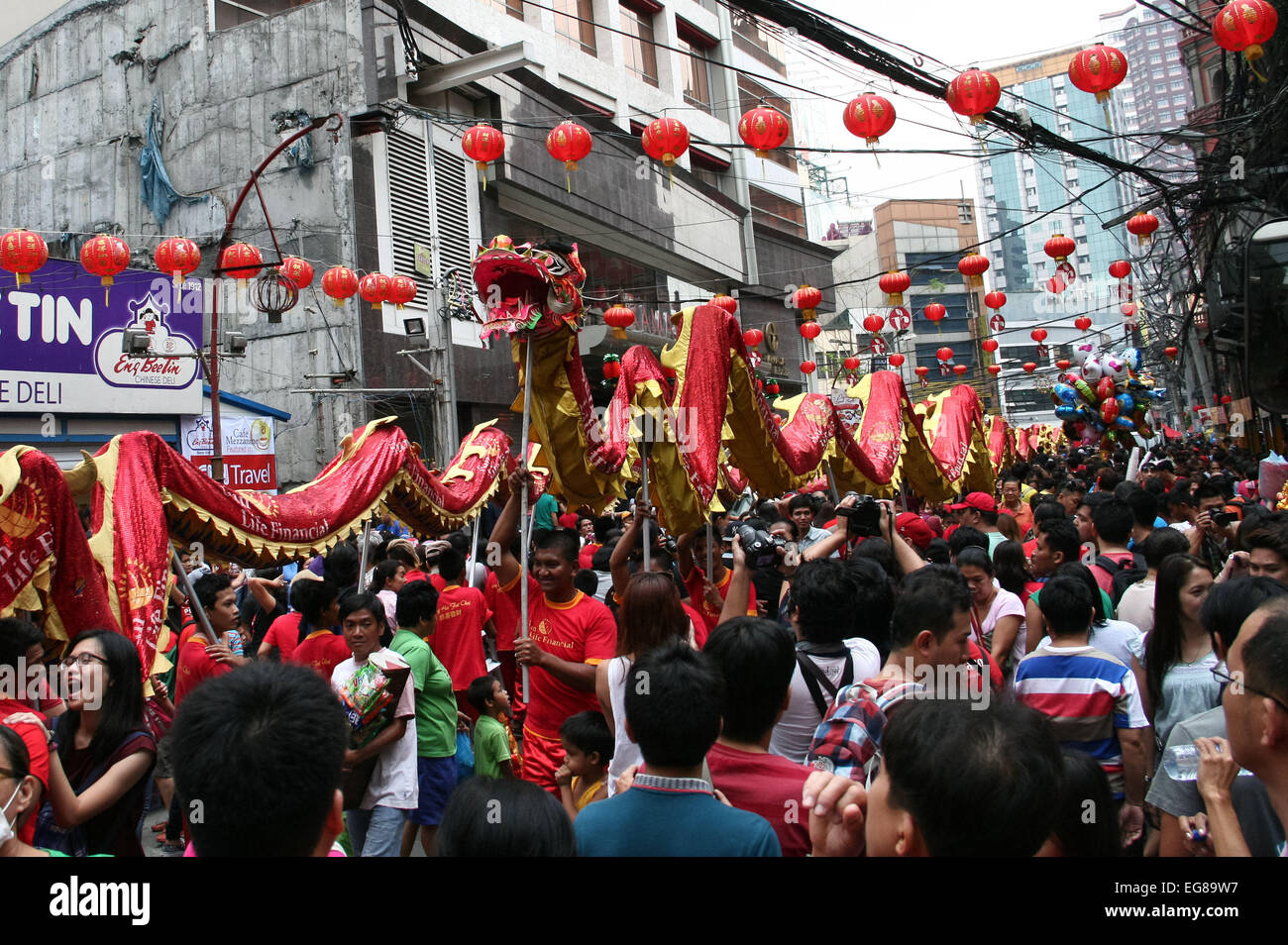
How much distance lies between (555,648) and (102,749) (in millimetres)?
1915

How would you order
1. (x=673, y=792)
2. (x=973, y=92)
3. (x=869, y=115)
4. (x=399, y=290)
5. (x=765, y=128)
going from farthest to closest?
(x=399, y=290) < (x=765, y=128) < (x=869, y=115) < (x=973, y=92) < (x=673, y=792)

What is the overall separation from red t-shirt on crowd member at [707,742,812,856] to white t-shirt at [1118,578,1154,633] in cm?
271

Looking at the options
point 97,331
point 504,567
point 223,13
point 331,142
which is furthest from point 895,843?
point 223,13

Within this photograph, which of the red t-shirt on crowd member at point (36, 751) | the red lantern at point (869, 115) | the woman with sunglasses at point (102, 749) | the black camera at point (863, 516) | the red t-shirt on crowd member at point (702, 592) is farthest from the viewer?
the red lantern at point (869, 115)

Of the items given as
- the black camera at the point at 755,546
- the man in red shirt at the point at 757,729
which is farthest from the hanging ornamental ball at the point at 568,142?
the man in red shirt at the point at 757,729

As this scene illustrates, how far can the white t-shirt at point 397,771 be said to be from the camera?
13.3ft

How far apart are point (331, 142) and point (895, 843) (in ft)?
53.8

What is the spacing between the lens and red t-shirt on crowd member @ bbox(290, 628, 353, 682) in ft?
15.6

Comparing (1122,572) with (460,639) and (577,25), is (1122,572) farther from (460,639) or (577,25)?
(577,25)

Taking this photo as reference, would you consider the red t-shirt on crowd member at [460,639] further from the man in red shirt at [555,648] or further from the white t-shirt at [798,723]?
the white t-shirt at [798,723]

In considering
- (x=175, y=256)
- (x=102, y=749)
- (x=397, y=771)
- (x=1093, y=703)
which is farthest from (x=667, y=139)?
(x=102, y=749)

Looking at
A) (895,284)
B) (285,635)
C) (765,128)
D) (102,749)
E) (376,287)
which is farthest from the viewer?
(895,284)

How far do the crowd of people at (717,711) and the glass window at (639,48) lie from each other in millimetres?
20878

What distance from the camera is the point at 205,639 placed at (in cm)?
488
